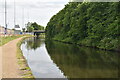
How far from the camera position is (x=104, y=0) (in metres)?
41.1

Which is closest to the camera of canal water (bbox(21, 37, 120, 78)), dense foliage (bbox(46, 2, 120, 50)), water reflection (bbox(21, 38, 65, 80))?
water reflection (bbox(21, 38, 65, 80))

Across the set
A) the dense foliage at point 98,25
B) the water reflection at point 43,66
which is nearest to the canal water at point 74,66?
the water reflection at point 43,66

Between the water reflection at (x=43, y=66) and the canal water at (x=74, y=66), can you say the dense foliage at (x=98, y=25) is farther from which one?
the water reflection at (x=43, y=66)

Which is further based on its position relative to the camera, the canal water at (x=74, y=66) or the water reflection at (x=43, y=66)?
the canal water at (x=74, y=66)

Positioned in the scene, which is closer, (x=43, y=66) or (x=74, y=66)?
(x=74, y=66)

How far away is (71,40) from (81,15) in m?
9.03

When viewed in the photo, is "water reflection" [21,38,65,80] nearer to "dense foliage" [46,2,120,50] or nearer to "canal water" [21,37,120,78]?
"canal water" [21,37,120,78]

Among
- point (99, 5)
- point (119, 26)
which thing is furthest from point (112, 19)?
point (99, 5)

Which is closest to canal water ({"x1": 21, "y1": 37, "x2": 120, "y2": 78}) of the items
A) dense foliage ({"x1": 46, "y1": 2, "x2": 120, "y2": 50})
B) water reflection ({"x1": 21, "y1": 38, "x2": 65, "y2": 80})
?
water reflection ({"x1": 21, "y1": 38, "x2": 65, "y2": 80})

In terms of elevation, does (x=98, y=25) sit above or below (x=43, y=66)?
above

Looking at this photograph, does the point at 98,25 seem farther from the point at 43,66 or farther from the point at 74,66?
the point at 43,66

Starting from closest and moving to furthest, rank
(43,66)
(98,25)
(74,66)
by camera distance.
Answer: (74,66) < (43,66) < (98,25)

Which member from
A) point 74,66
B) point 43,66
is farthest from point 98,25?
point 43,66

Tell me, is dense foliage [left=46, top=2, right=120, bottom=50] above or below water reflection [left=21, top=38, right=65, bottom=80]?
above
